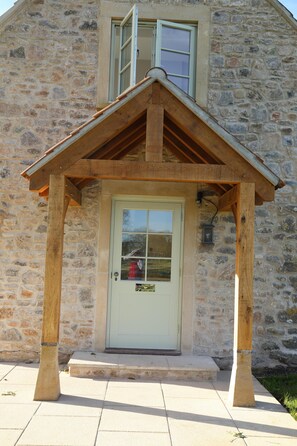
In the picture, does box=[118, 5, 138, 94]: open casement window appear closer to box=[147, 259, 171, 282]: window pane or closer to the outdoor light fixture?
the outdoor light fixture

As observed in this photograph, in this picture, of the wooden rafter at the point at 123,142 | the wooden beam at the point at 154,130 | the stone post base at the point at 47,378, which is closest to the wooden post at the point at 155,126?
the wooden beam at the point at 154,130

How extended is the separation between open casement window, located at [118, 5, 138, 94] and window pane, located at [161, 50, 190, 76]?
540 mm

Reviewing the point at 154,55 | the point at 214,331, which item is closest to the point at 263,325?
the point at 214,331

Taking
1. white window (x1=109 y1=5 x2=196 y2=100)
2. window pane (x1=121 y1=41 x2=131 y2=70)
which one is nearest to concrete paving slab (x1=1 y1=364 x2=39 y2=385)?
white window (x1=109 y1=5 x2=196 y2=100)

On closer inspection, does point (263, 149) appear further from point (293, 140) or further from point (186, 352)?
point (186, 352)

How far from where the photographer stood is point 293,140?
6.76 meters

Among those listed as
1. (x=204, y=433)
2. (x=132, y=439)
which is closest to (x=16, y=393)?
(x=132, y=439)

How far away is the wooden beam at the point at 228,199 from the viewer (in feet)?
17.6

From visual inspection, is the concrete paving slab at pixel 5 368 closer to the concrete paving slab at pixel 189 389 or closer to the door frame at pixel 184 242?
the door frame at pixel 184 242

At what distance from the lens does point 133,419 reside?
14.3 feet

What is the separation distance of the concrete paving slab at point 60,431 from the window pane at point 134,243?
2.82 metres

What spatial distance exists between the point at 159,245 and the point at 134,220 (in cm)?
52

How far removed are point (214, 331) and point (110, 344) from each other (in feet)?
4.91

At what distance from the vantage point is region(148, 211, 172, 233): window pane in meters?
6.77
